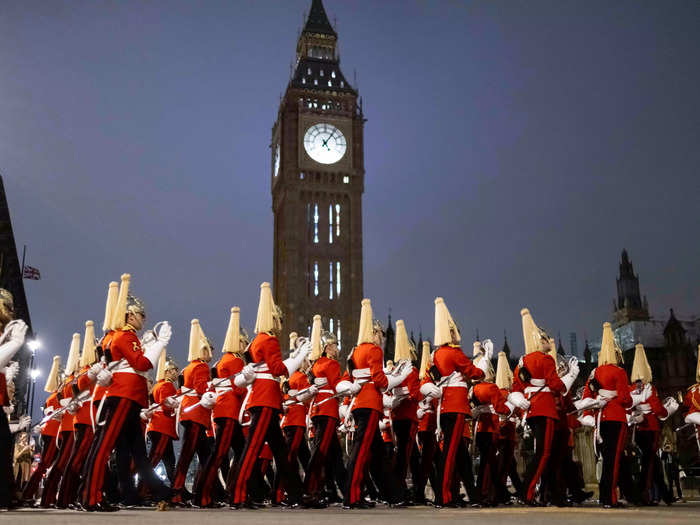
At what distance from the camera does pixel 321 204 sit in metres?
63.2

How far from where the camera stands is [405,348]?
10.3m

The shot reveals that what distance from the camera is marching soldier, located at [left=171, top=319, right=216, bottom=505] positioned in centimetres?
1051

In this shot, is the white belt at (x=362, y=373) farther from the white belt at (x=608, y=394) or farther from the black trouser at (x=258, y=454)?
the white belt at (x=608, y=394)

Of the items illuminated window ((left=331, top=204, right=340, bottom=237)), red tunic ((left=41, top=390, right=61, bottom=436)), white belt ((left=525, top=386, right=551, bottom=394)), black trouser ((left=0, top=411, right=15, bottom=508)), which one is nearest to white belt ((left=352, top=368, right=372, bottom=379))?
white belt ((left=525, top=386, right=551, bottom=394))

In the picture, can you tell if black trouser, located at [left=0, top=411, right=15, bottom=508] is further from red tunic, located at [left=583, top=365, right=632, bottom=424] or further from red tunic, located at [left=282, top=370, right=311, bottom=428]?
red tunic, located at [left=583, top=365, right=632, bottom=424]

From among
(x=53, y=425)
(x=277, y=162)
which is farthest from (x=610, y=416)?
(x=277, y=162)

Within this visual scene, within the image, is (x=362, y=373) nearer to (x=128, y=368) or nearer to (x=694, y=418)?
(x=128, y=368)

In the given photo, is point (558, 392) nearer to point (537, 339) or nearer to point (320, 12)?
point (537, 339)

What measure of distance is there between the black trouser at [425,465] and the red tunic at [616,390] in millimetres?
2296

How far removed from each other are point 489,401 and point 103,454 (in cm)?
502

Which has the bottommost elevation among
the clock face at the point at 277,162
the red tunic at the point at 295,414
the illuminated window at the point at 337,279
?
the red tunic at the point at 295,414

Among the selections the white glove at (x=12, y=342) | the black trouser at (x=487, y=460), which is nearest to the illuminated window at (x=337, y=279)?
the black trouser at (x=487, y=460)

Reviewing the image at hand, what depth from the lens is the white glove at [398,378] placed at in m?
9.22

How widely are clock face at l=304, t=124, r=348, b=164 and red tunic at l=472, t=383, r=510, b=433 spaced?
53.1 m
